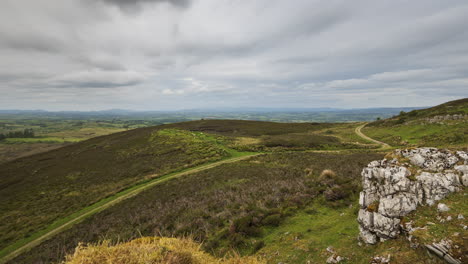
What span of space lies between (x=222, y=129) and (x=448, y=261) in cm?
7641

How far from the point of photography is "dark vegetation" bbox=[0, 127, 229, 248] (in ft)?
78.6

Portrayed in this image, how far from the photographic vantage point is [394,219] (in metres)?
6.18

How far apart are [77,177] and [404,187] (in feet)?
153

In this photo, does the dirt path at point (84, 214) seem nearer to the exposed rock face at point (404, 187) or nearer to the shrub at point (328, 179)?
the shrub at point (328, 179)

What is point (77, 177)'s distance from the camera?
3650cm

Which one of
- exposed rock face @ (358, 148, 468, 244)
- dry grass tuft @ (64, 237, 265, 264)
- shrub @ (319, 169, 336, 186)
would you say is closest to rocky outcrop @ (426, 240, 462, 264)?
exposed rock face @ (358, 148, 468, 244)

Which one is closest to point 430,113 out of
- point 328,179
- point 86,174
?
point 328,179

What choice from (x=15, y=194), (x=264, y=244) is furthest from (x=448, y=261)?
(x=15, y=194)

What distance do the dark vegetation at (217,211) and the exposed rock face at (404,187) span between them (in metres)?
4.98

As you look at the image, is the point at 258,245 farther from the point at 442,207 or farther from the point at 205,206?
the point at 205,206

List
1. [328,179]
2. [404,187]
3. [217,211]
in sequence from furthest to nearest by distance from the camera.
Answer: [328,179] → [217,211] → [404,187]

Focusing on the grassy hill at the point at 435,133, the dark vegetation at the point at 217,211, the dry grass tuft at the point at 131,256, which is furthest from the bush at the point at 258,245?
the grassy hill at the point at 435,133

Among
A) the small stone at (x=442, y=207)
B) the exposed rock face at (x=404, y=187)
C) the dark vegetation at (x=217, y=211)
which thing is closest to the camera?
the small stone at (x=442, y=207)

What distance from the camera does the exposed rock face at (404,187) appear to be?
6340 mm
